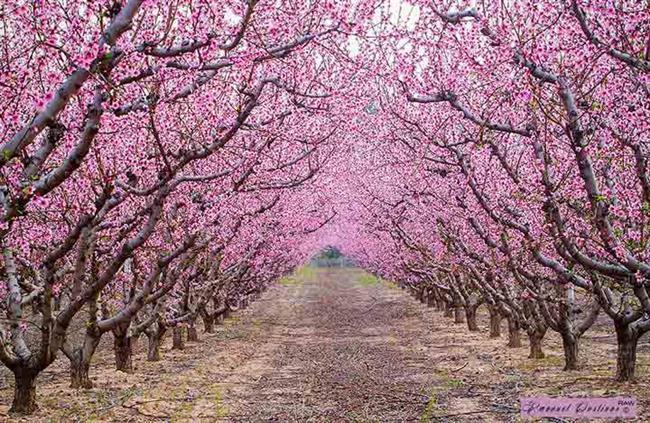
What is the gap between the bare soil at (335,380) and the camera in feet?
37.4

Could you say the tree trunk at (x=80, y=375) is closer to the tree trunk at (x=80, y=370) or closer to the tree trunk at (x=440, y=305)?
the tree trunk at (x=80, y=370)

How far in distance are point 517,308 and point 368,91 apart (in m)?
5.97

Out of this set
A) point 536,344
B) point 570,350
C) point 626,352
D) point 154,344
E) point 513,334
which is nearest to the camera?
point 626,352

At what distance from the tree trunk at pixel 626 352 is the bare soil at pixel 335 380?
25cm

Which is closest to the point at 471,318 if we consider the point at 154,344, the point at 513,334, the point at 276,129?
the point at 513,334

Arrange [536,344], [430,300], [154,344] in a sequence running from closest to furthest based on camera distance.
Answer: [536,344], [154,344], [430,300]

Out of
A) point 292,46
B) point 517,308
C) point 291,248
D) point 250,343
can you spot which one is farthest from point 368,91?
point 291,248

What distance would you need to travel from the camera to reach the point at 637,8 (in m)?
7.89

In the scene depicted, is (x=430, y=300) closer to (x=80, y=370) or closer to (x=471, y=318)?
(x=471, y=318)

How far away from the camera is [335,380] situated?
1482cm

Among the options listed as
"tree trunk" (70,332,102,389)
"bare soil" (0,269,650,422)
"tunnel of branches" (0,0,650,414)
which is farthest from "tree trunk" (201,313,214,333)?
"tree trunk" (70,332,102,389)

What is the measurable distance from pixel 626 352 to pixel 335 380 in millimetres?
5689

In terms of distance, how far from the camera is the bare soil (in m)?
11.4

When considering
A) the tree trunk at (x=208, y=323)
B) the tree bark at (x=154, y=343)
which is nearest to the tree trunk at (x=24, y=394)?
the tree bark at (x=154, y=343)
